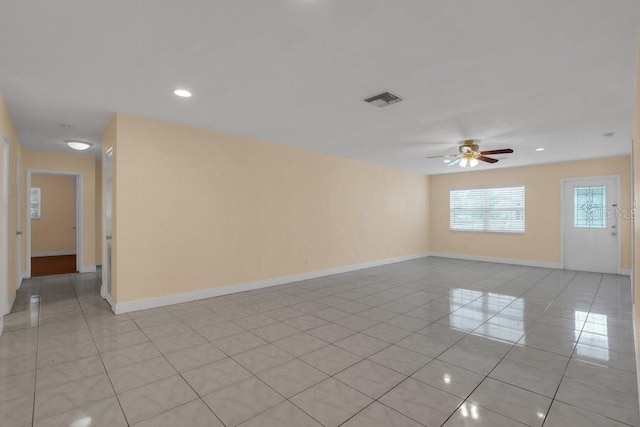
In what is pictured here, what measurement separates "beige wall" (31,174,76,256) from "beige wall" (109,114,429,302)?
21.9ft

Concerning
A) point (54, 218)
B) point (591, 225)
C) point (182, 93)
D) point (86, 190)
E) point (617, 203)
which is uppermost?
point (182, 93)

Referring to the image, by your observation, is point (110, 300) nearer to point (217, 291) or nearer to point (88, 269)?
point (217, 291)

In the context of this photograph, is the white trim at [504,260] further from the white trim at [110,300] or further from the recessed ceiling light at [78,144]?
the recessed ceiling light at [78,144]

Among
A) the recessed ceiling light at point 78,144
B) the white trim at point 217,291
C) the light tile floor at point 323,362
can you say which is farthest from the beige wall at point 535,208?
the recessed ceiling light at point 78,144

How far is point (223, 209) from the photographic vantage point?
4742mm

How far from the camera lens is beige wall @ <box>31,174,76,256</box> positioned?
27.9ft

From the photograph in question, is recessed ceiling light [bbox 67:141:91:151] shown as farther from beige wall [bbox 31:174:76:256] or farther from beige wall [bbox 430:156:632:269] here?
beige wall [bbox 430:156:632:269]

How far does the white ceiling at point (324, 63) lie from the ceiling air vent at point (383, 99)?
0.45 ft

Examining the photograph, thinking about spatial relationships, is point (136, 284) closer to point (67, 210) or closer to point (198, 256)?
point (198, 256)

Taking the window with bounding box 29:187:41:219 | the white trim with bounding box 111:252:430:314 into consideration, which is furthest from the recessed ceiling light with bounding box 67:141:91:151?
the window with bounding box 29:187:41:219

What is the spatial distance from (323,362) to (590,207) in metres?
7.28

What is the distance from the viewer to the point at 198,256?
4.46 meters

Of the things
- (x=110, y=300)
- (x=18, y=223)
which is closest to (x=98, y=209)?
(x=18, y=223)

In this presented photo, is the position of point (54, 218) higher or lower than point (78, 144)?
lower
